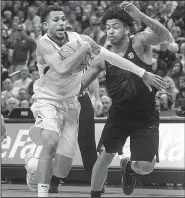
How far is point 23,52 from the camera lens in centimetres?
1727

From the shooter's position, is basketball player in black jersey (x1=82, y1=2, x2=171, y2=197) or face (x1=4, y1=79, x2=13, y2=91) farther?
face (x1=4, y1=79, x2=13, y2=91)

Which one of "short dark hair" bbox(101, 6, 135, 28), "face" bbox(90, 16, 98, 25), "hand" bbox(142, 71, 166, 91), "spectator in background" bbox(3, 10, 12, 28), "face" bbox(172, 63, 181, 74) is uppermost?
"short dark hair" bbox(101, 6, 135, 28)

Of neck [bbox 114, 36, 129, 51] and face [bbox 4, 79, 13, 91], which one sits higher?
neck [bbox 114, 36, 129, 51]

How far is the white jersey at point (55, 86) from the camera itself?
7.12 metres

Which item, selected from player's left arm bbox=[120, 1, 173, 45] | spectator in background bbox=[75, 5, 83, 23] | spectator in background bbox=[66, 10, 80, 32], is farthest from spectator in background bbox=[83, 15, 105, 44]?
player's left arm bbox=[120, 1, 173, 45]

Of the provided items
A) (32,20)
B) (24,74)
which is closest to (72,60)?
(24,74)

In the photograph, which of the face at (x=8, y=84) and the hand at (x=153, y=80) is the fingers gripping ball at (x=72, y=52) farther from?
the face at (x=8, y=84)

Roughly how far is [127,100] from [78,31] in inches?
419

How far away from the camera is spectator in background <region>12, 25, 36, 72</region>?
56.5 feet

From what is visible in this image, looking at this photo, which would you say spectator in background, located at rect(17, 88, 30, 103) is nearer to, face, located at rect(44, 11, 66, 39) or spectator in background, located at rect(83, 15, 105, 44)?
spectator in background, located at rect(83, 15, 105, 44)

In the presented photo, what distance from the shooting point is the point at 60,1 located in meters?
20.5

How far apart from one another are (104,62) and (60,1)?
1324cm

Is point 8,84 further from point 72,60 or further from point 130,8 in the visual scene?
point 72,60

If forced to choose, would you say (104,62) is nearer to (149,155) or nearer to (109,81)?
(109,81)
